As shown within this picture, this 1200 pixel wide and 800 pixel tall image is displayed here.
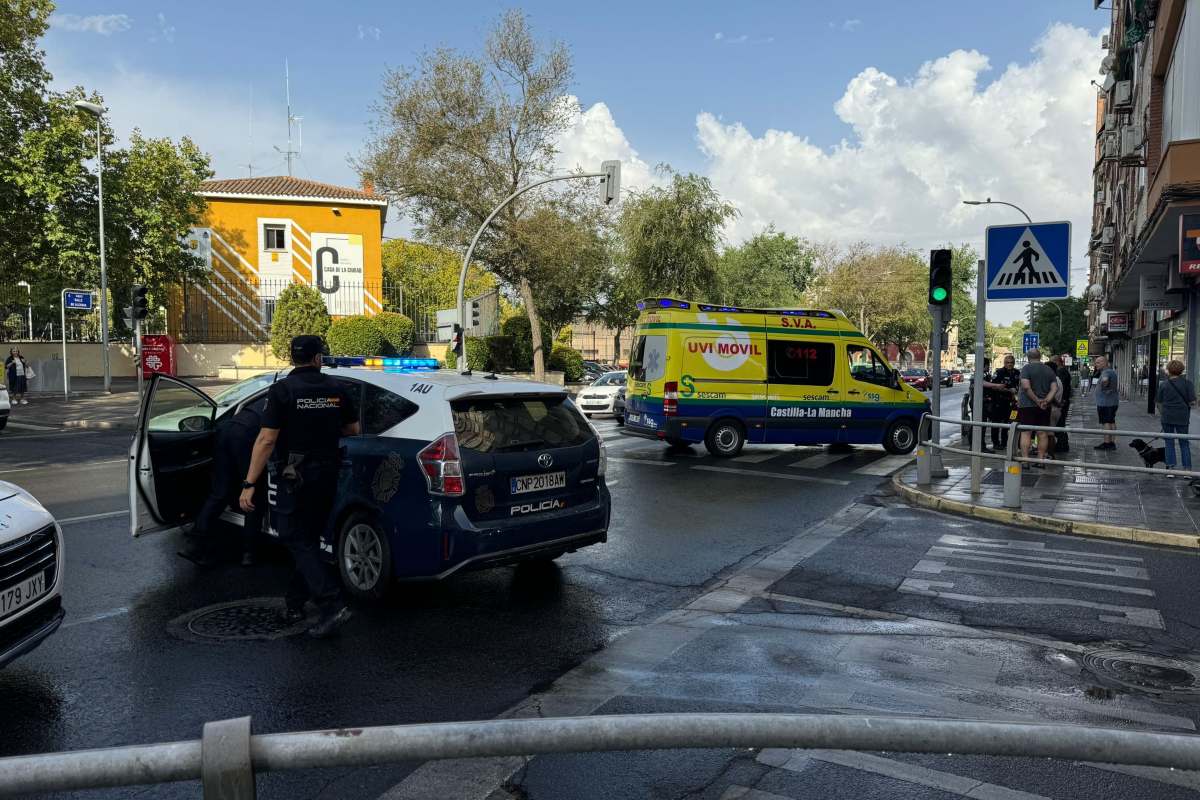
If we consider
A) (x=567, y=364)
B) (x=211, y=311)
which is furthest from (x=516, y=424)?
(x=211, y=311)

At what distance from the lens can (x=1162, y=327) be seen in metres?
26.1

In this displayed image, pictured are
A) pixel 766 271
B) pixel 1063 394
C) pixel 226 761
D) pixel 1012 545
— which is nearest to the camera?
pixel 226 761

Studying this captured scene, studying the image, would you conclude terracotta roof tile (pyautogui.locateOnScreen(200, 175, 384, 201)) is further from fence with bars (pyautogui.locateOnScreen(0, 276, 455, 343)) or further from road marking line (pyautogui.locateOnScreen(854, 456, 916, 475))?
road marking line (pyautogui.locateOnScreen(854, 456, 916, 475))

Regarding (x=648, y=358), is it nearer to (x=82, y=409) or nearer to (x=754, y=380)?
(x=754, y=380)

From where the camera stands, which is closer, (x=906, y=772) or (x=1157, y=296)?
(x=906, y=772)

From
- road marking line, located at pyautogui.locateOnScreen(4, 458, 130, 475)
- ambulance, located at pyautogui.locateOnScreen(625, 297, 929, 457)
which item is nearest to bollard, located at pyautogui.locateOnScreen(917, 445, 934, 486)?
ambulance, located at pyautogui.locateOnScreen(625, 297, 929, 457)

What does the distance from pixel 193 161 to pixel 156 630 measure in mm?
32592

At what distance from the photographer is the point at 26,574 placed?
157 inches

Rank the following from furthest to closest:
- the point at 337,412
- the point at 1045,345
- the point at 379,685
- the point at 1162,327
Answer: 1. the point at 1045,345
2. the point at 1162,327
3. the point at 337,412
4. the point at 379,685

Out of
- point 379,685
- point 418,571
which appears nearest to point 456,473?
point 418,571

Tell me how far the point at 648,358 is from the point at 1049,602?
9.59 m

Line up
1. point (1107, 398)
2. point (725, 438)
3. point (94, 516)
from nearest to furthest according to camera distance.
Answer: point (94, 516)
point (725, 438)
point (1107, 398)

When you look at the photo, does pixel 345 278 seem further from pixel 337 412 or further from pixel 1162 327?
pixel 337 412

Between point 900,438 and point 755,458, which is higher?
point 900,438
